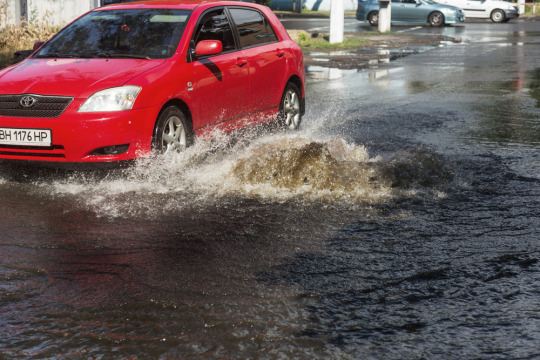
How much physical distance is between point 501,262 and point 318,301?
1298 millimetres

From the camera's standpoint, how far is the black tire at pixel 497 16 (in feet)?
136

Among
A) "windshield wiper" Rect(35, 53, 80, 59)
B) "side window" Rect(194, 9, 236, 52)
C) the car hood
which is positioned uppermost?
"side window" Rect(194, 9, 236, 52)

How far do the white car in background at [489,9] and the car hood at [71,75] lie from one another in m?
36.5

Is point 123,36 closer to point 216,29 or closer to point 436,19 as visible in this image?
point 216,29

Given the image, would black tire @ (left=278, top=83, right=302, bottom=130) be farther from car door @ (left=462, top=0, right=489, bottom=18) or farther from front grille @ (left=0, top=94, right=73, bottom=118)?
car door @ (left=462, top=0, right=489, bottom=18)

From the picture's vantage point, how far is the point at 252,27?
895 centimetres

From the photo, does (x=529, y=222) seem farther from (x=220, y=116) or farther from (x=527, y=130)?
(x=527, y=130)

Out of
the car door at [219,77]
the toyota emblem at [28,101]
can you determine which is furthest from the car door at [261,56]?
the toyota emblem at [28,101]

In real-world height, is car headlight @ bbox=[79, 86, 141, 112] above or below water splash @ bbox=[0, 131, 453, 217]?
above

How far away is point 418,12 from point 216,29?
3059cm

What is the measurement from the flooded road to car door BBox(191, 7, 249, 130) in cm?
29

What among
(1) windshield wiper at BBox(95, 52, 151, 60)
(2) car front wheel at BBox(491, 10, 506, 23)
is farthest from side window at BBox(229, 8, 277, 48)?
(2) car front wheel at BBox(491, 10, 506, 23)

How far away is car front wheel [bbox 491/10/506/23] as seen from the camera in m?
41.5

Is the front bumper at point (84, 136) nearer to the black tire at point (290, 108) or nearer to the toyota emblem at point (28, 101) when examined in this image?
the toyota emblem at point (28, 101)
